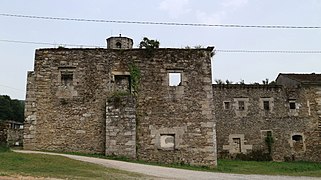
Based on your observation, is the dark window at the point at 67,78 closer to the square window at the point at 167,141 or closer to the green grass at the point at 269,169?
the square window at the point at 167,141

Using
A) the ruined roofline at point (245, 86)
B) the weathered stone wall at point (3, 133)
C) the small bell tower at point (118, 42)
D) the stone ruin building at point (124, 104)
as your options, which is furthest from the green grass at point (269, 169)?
the weathered stone wall at point (3, 133)

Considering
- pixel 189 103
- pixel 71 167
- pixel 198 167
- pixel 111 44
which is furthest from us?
pixel 111 44

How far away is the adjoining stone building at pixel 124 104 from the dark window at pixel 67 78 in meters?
0.05

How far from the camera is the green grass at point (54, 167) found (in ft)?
39.5

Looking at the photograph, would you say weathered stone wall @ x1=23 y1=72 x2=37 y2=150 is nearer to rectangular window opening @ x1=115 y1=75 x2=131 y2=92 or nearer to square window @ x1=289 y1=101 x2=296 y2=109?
rectangular window opening @ x1=115 y1=75 x2=131 y2=92

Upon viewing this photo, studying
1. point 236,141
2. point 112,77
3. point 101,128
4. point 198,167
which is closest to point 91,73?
point 112,77

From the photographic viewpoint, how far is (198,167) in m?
19.3

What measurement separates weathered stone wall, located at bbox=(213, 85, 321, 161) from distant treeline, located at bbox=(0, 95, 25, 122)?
38.5 m

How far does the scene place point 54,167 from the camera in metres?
13.5

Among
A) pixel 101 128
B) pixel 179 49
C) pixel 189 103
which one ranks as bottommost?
pixel 101 128

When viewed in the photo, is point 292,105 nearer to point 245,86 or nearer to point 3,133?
point 245,86

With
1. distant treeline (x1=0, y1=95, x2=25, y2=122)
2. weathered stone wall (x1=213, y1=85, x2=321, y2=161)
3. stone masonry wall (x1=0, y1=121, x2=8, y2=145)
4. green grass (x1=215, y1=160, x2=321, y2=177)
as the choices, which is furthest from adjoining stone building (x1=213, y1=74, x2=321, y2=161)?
distant treeline (x1=0, y1=95, x2=25, y2=122)

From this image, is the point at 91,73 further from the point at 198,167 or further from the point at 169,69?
the point at 198,167

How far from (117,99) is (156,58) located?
321 cm
